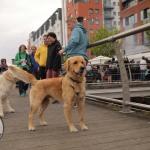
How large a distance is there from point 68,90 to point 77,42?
1.96 m

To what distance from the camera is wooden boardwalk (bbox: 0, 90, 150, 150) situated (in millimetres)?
3922

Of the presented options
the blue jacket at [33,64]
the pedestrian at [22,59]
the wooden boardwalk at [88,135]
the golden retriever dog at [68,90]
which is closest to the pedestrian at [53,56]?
the wooden boardwalk at [88,135]

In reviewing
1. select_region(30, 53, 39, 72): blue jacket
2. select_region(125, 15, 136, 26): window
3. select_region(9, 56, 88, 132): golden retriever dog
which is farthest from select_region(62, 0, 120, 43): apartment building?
select_region(9, 56, 88, 132): golden retriever dog

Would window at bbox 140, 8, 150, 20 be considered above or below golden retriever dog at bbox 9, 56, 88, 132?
above

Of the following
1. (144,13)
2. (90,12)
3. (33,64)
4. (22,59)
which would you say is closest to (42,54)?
(22,59)

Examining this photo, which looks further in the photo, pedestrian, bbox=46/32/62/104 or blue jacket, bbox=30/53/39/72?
blue jacket, bbox=30/53/39/72

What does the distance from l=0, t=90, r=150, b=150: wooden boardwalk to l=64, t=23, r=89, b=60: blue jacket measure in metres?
1.46

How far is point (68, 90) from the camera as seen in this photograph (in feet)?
16.2

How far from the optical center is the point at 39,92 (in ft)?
17.1

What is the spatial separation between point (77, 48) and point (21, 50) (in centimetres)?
480

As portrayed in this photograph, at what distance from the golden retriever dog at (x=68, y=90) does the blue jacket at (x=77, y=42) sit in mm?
1550

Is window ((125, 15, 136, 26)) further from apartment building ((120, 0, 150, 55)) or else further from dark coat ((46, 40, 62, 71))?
dark coat ((46, 40, 62, 71))

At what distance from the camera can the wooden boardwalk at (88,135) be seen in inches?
154

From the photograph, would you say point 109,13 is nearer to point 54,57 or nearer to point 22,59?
point 22,59
